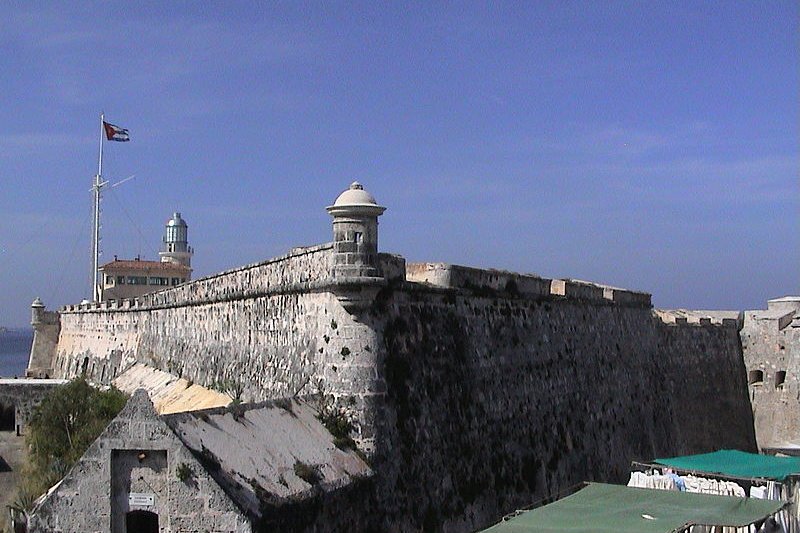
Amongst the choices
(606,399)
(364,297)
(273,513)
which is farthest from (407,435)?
(606,399)

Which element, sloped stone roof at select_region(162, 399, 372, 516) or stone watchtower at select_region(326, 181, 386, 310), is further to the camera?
stone watchtower at select_region(326, 181, 386, 310)

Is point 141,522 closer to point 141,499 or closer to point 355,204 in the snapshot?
point 141,499

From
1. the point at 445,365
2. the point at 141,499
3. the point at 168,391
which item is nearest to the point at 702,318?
the point at 445,365

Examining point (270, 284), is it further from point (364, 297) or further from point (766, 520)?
point (766, 520)

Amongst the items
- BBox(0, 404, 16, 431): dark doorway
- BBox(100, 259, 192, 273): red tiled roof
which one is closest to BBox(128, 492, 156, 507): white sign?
BBox(0, 404, 16, 431): dark doorway

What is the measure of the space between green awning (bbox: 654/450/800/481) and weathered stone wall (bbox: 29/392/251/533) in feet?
26.4

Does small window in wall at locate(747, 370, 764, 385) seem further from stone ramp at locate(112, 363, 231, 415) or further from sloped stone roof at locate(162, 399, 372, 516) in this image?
sloped stone roof at locate(162, 399, 372, 516)

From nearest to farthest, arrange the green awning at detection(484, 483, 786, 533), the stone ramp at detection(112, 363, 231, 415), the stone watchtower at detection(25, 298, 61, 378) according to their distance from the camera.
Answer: the green awning at detection(484, 483, 786, 533), the stone ramp at detection(112, 363, 231, 415), the stone watchtower at detection(25, 298, 61, 378)

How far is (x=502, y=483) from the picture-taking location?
1662cm

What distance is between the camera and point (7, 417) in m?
27.9

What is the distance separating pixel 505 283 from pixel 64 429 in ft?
33.8

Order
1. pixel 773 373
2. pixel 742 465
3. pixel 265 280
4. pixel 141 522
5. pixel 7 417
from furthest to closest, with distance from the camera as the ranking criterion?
pixel 773 373 → pixel 7 417 → pixel 265 280 → pixel 742 465 → pixel 141 522

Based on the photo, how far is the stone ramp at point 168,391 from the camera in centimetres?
1856

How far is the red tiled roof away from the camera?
48.7 metres
